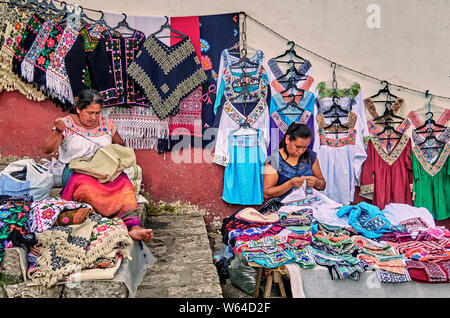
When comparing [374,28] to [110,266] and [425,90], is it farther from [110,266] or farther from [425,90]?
[110,266]

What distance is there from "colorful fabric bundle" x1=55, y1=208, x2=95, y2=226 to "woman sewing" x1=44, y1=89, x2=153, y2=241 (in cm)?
35

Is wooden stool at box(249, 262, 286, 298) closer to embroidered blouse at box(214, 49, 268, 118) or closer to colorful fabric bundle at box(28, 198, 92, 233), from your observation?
colorful fabric bundle at box(28, 198, 92, 233)

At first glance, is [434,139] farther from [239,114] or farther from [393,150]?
[239,114]

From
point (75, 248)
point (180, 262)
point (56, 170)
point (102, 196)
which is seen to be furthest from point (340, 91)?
point (75, 248)

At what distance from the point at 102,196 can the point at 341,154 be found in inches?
103

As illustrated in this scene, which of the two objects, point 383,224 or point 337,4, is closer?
point 383,224

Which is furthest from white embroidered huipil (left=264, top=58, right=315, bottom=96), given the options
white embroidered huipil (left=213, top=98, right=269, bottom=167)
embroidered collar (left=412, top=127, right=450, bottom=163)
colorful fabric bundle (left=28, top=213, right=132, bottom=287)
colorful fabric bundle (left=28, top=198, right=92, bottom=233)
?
colorful fabric bundle (left=28, top=198, right=92, bottom=233)

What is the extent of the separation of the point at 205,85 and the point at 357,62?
67.1 inches

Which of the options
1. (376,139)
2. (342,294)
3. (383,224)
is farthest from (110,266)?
(376,139)


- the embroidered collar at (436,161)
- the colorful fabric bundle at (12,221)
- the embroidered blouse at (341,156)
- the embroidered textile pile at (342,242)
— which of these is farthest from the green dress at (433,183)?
the colorful fabric bundle at (12,221)

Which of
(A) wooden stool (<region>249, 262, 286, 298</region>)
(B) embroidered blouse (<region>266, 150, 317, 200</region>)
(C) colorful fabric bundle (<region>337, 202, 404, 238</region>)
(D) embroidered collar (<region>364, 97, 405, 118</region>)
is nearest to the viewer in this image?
(A) wooden stool (<region>249, 262, 286, 298</region>)

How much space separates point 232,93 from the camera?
4.70 m

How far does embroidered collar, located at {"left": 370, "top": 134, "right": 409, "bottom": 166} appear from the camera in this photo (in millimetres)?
4812

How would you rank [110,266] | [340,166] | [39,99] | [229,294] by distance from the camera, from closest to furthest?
[110,266] → [229,294] → [39,99] → [340,166]
